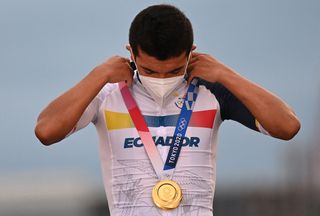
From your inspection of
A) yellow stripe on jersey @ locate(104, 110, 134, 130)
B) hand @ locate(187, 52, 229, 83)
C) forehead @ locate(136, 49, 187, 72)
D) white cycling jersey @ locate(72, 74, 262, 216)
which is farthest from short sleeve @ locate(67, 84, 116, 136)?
hand @ locate(187, 52, 229, 83)

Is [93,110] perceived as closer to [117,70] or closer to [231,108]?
[117,70]

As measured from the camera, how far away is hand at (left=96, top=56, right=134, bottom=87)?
13.9 m

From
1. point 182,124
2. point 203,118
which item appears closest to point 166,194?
point 182,124

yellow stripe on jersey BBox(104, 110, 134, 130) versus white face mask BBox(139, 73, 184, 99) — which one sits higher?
white face mask BBox(139, 73, 184, 99)

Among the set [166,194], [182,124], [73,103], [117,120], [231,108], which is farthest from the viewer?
[231,108]

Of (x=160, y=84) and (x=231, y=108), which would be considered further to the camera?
(x=231, y=108)

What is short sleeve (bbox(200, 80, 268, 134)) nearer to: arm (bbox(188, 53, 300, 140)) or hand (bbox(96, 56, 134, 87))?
arm (bbox(188, 53, 300, 140))

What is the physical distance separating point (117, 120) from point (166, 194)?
2.60 ft

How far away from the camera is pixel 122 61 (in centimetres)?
1409

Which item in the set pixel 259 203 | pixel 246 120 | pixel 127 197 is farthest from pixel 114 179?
pixel 259 203

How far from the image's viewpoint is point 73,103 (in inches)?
543

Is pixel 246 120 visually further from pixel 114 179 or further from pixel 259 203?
pixel 259 203

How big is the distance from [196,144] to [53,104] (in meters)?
1.19

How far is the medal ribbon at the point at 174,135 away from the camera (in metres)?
13.8
